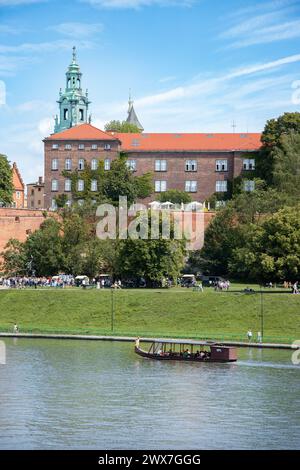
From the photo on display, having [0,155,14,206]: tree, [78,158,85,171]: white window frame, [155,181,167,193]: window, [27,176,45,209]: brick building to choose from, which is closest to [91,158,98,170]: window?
[78,158,85,171]: white window frame

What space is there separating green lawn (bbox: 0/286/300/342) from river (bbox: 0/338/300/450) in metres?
6.06

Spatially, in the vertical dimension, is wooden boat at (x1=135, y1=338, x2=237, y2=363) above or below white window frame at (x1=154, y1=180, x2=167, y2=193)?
below

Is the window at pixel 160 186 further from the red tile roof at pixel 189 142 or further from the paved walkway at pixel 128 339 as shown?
the paved walkway at pixel 128 339

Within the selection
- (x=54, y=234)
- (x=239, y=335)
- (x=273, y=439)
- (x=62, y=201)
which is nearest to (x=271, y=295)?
(x=239, y=335)

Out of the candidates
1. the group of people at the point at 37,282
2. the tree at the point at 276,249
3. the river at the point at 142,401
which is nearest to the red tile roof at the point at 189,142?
the group of people at the point at 37,282

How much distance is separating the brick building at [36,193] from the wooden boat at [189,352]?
83747 millimetres

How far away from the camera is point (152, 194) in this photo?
10012 cm

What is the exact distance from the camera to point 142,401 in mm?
42594

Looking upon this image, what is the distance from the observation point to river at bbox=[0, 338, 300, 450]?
36.2 metres

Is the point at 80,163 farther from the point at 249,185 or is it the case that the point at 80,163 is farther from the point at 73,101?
the point at 73,101

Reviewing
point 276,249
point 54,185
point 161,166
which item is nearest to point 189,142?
point 161,166

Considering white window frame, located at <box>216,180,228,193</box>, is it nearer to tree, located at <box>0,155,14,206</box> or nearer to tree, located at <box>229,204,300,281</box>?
tree, located at <box>0,155,14,206</box>

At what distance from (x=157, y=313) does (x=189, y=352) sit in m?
11.2
